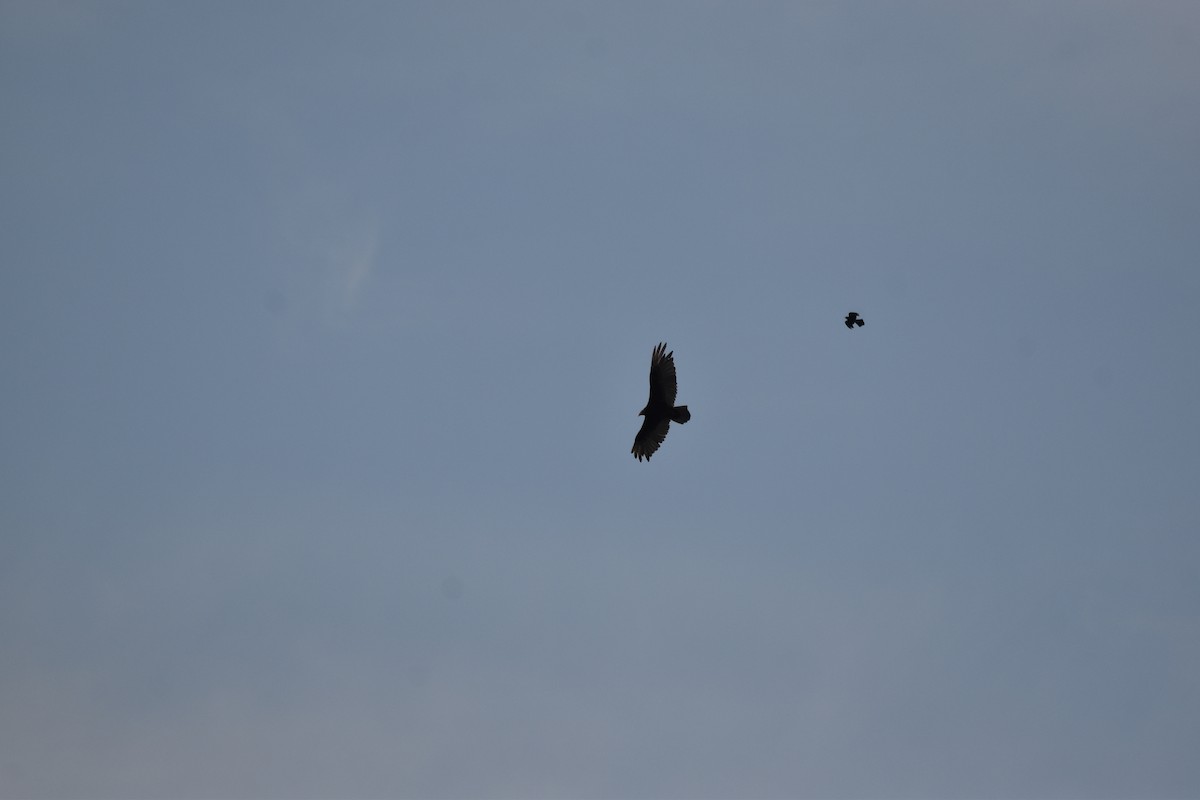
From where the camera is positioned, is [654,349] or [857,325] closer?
[857,325]

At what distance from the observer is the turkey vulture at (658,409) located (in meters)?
45.1

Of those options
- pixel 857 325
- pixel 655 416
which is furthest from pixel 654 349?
pixel 857 325

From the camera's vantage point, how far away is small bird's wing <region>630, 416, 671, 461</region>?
47.0m

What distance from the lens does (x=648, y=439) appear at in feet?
155

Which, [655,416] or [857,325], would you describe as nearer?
[857,325]

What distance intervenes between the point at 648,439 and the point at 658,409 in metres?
1.82

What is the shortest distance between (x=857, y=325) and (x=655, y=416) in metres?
9.97

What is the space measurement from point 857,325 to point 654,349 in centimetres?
877

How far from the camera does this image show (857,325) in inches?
1615

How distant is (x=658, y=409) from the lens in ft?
151

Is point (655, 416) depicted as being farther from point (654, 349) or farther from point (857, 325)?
point (857, 325)

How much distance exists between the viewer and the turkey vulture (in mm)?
45125

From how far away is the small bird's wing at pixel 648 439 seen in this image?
1850 inches
